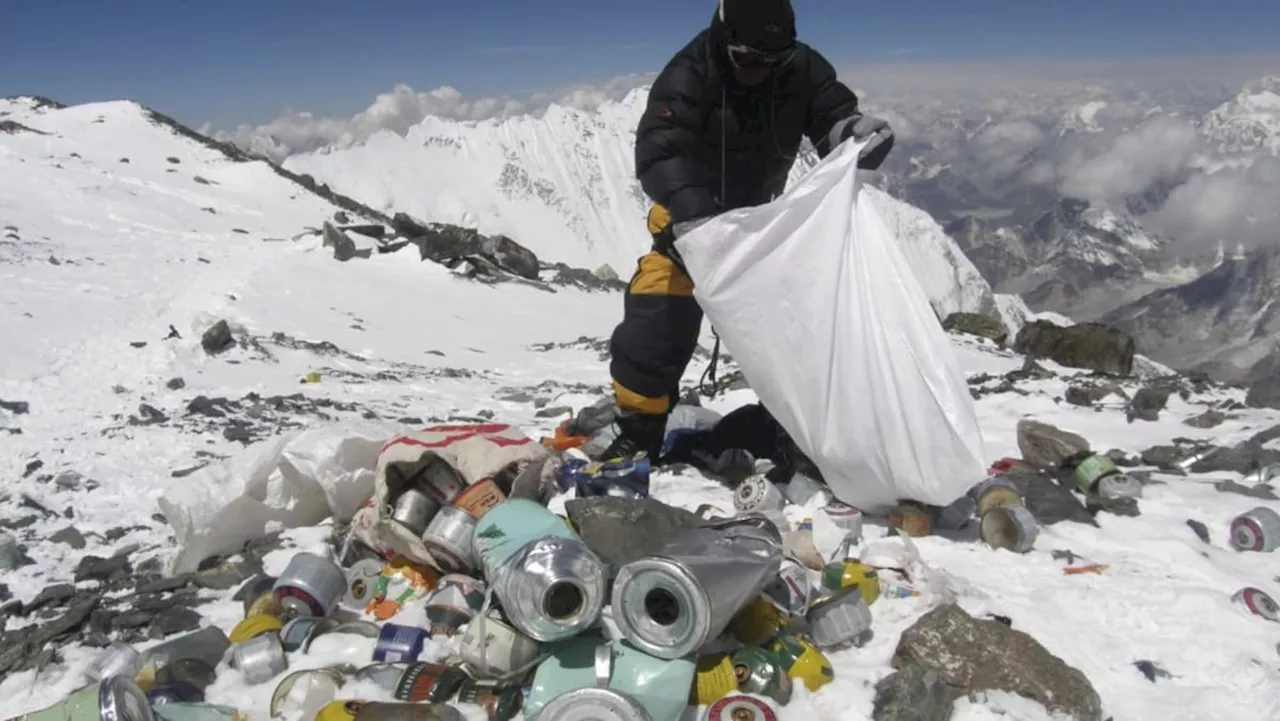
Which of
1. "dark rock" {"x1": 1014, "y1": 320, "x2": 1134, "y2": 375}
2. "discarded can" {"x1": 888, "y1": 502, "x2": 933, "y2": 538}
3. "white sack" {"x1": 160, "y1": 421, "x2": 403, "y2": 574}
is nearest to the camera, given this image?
"discarded can" {"x1": 888, "y1": 502, "x2": 933, "y2": 538}

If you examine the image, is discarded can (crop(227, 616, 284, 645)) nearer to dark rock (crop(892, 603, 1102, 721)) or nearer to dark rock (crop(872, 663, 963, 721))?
dark rock (crop(872, 663, 963, 721))

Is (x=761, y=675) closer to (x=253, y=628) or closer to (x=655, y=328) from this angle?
(x=253, y=628)

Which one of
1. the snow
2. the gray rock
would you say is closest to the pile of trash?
the snow

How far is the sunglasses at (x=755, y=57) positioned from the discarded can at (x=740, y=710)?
2.70 meters

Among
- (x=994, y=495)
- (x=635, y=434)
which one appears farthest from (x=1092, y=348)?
(x=635, y=434)

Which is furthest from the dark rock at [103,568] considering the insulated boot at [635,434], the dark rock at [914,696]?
the dark rock at [914,696]

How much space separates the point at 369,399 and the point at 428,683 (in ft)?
17.5

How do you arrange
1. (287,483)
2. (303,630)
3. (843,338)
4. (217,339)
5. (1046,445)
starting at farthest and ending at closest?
(217,339), (1046,445), (287,483), (843,338), (303,630)

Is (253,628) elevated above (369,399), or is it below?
above

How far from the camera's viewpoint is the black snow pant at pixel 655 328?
407cm

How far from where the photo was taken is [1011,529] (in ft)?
11.5

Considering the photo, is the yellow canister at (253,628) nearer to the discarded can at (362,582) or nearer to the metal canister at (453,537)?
the discarded can at (362,582)

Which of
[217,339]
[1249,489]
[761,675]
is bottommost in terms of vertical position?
[1249,489]

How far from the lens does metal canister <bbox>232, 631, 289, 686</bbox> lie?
269 centimetres
